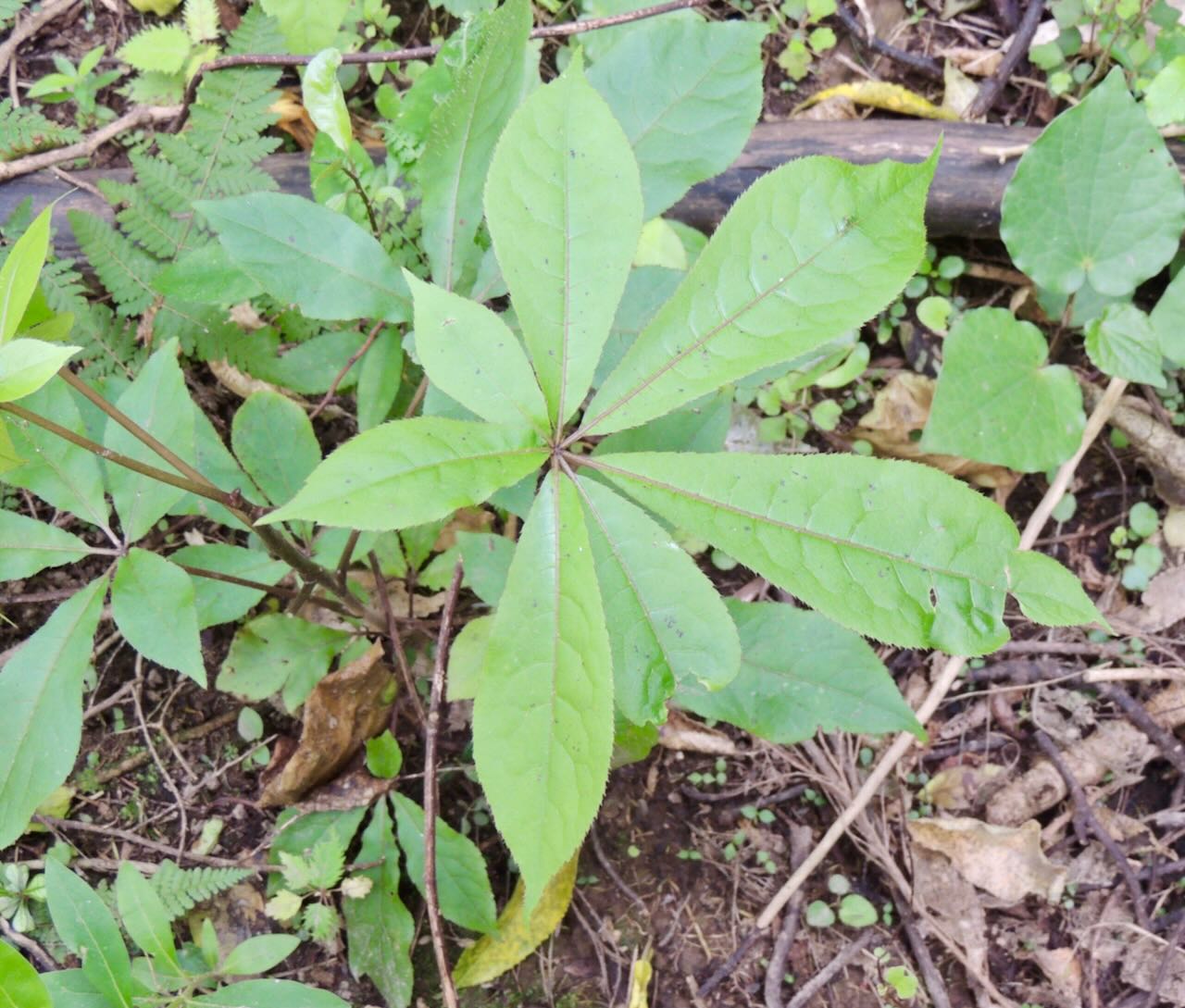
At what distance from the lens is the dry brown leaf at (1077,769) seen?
95.8 inches

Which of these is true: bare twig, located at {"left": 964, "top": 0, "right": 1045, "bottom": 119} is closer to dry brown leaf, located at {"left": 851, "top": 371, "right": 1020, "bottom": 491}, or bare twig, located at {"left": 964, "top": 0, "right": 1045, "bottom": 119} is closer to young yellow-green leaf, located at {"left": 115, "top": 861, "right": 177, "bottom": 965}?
dry brown leaf, located at {"left": 851, "top": 371, "right": 1020, "bottom": 491}

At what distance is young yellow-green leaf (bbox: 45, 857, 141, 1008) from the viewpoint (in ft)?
4.84

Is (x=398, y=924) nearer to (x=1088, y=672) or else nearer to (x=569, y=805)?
(x=569, y=805)

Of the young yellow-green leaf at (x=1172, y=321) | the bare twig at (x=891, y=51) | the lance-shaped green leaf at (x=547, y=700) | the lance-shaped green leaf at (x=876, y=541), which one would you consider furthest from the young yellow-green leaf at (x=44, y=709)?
the bare twig at (x=891, y=51)

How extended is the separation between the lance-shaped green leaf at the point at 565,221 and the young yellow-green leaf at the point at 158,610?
2.32ft

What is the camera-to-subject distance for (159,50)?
2.51m

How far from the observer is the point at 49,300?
2.12m

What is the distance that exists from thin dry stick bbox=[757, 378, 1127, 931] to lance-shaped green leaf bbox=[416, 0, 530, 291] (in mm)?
1677

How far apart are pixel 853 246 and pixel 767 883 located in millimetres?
1761

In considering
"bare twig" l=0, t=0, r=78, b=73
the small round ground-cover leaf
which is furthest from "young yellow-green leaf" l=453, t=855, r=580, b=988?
"bare twig" l=0, t=0, r=78, b=73

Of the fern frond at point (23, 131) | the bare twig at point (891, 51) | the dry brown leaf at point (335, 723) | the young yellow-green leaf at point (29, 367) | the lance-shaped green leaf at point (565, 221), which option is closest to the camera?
the young yellow-green leaf at point (29, 367)

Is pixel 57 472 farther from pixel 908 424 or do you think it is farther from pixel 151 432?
pixel 908 424

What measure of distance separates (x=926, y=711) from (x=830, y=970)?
0.72 metres

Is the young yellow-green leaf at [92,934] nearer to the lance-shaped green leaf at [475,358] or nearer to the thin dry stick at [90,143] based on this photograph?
the lance-shaped green leaf at [475,358]
